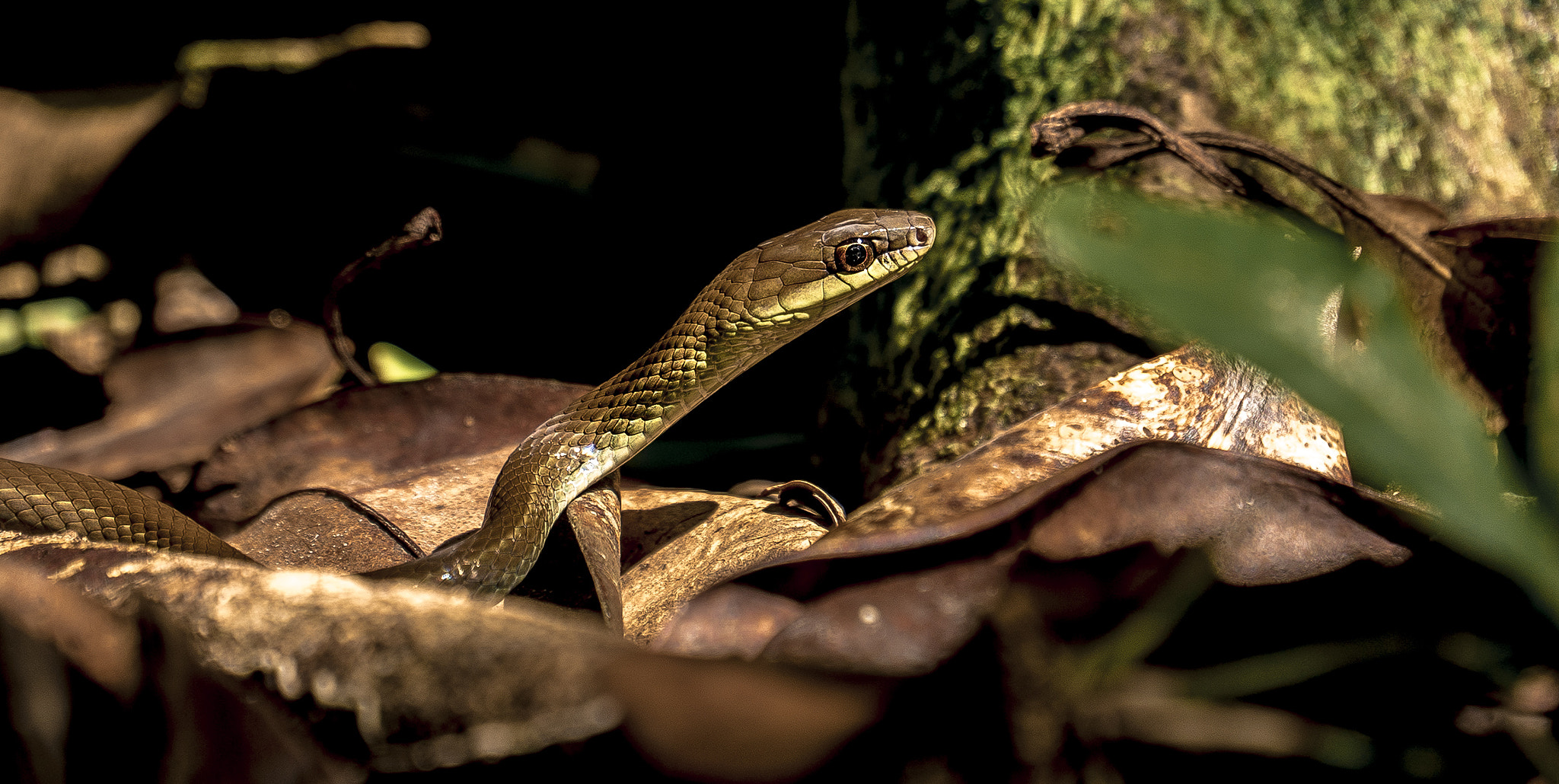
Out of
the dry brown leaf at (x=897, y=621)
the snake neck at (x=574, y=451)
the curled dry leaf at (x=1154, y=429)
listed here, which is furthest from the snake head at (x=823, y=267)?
the dry brown leaf at (x=897, y=621)

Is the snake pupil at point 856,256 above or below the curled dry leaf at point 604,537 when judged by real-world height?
above

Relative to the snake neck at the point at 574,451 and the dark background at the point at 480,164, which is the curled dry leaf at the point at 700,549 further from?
the dark background at the point at 480,164

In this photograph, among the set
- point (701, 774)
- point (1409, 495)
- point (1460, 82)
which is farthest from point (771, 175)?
point (701, 774)

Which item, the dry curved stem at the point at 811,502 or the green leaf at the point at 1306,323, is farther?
the dry curved stem at the point at 811,502

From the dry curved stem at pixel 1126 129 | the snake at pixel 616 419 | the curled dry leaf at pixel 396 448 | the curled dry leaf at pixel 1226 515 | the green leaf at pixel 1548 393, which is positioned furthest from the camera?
the curled dry leaf at pixel 396 448

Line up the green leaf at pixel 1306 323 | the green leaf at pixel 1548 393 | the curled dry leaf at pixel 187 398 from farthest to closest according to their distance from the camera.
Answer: the curled dry leaf at pixel 187 398
the green leaf at pixel 1548 393
the green leaf at pixel 1306 323

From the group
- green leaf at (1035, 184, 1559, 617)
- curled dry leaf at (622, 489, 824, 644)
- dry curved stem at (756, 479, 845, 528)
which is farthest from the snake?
green leaf at (1035, 184, 1559, 617)

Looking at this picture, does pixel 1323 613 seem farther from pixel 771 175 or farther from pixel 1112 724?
pixel 771 175
